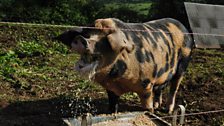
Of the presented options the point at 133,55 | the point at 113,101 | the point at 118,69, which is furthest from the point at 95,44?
the point at 113,101

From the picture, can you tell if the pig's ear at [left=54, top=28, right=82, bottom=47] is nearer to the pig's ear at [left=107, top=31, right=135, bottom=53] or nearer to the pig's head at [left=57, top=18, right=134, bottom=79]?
the pig's head at [left=57, top=18, right=134, bottom=79]

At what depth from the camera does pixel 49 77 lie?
7.74m

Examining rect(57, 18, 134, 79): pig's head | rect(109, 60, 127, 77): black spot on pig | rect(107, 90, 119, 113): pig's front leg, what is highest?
rect(57, 18, 134, 79): pig's head

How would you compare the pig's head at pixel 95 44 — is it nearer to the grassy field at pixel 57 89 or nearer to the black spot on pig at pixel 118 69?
the black spot on pig at pixel 118 69

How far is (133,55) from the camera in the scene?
16.1ft

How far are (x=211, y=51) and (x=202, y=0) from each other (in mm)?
3175

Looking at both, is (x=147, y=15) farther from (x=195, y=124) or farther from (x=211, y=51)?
(x=195, y=124)

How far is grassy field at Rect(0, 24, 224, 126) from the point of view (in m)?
6.00

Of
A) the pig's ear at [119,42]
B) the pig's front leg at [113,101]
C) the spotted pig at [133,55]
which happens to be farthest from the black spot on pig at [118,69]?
the pig's front leg at [113,101]

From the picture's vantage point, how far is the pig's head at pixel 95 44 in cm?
419

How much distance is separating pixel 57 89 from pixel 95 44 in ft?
9.70

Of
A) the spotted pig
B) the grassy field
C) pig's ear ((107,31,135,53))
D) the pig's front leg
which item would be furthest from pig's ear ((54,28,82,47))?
the grassy field

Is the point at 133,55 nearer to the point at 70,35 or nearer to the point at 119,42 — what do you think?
the point at 119,42

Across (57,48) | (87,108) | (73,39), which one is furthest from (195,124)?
(57,48)
